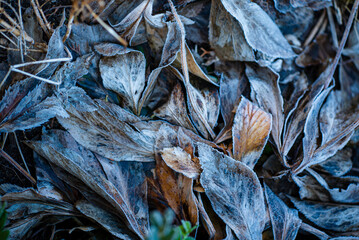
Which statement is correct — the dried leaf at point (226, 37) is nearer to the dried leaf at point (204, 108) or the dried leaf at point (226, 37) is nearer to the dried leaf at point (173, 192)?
the dried leaf at point (204, 108)

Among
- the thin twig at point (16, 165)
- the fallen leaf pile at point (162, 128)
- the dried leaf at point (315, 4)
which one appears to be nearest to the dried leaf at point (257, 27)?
the fallen leaf pile at point (162, 128)

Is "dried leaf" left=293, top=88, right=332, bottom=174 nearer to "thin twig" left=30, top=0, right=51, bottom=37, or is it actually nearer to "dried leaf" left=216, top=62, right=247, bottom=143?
"dried leaf" left=216, top=62, right=247, bottom=143

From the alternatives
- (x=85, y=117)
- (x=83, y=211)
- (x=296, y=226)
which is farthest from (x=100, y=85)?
(x=296, y=226)

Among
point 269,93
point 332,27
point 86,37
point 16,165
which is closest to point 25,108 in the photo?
point 16,165

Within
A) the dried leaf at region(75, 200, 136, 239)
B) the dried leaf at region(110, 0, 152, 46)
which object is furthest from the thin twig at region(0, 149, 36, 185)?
the dried leaf at region(110, 0, 152, 46)

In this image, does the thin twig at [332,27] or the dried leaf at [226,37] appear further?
the thin twig at [332,27]

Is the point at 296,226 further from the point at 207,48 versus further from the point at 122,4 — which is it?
the point at 122,4
